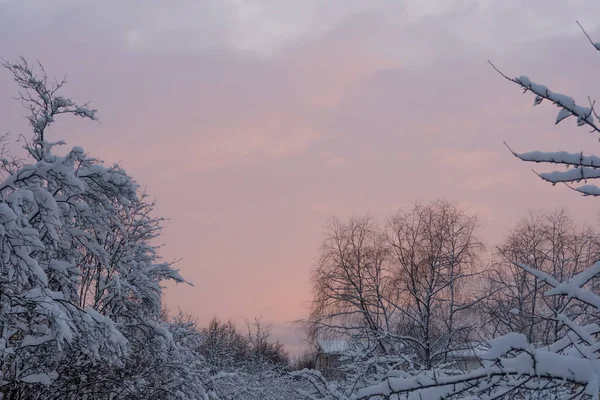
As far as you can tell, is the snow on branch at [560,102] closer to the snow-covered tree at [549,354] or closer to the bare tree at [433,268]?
the snow-covered tree at [549,354]

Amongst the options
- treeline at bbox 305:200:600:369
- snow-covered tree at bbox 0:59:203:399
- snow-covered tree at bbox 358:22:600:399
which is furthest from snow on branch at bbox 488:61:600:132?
treeline at bbox 305:200:600:369

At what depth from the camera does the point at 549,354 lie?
2.66 meters

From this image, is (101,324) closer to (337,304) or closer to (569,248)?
(337,304)

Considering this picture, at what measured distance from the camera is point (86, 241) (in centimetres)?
1035

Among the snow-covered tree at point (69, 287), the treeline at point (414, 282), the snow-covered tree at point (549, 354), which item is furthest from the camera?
the treeline at point (414, 282)

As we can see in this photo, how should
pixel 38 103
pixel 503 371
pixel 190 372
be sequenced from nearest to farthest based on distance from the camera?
pixel 503 371 < pixel 38 103 < pixel 190 372

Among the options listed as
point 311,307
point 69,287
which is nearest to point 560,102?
point 69,287

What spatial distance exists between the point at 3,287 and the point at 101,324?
5.42 ft

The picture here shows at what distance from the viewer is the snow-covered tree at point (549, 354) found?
262 centimetres

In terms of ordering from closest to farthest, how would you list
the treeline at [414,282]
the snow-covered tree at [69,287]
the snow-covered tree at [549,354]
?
the snow-covered tree at [549,354] → the snow-covered tree at [69,287] → the treeline at [414,282]

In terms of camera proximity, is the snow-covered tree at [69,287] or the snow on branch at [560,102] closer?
the snow on branch at [560,102]

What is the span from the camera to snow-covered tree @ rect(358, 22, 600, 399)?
2.62 metres

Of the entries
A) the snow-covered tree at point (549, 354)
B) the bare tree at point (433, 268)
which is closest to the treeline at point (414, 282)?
the bare tree at point (433, 268)

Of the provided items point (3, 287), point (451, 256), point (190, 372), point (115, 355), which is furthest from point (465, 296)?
point (3, 287)
